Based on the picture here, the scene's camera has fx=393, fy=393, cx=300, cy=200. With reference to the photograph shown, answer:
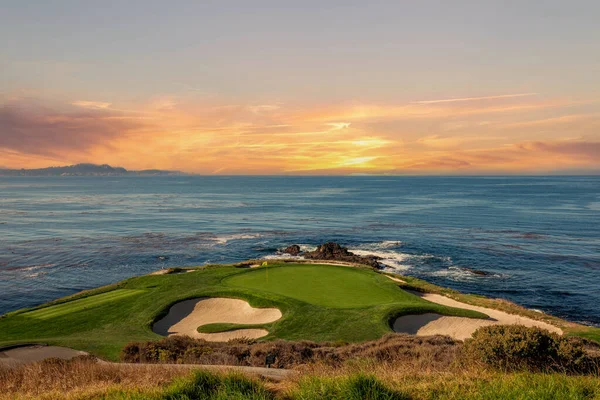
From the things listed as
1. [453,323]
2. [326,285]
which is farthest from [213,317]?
[453,323]

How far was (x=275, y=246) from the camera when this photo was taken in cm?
5297

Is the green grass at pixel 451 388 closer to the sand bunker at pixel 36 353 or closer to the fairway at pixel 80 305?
the sand bunker at pixel 36 353

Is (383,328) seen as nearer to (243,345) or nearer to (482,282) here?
(243,345)

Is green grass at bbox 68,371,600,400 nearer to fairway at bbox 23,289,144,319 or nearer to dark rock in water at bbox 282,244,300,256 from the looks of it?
fairway at bbox 23,289,144,319

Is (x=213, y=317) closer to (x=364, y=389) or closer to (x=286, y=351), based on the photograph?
(x=286, y=351)

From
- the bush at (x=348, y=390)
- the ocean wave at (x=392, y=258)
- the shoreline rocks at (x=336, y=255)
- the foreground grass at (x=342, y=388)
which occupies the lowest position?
the ocean wave at (x=392, y=258)

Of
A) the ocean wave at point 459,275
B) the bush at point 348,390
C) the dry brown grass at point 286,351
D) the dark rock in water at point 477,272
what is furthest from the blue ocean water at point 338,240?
the bush at point 348,390

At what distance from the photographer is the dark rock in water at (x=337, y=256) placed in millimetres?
42562

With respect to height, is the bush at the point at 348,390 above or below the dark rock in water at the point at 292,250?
above

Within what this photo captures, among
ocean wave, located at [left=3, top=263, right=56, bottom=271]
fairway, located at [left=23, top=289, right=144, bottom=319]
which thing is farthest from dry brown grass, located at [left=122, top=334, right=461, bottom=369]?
ocean wave, located at [left=3, top=263, right=56, bottom=271]

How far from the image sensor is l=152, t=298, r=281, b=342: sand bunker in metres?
20.8

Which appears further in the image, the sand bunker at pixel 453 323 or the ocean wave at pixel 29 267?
the ocean wave at pixel 29 267

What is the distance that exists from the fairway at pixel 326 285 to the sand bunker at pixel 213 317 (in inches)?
77.4

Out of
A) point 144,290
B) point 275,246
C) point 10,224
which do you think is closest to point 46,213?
point 10,224
